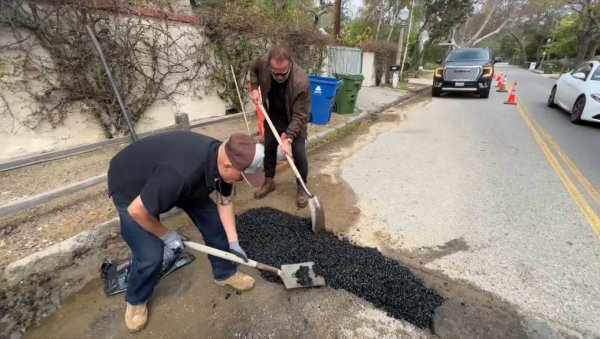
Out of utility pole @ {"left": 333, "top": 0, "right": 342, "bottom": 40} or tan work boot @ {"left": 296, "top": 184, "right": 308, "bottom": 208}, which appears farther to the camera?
utility pole @ {"left": 333, "top": 0, "right": 342, "bottom": 40}

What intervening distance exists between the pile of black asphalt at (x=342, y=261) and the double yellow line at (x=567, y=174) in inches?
87.5

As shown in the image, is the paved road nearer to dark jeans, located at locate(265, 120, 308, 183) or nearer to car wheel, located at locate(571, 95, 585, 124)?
car wheel, located at locate(571, 95, 585, 124)

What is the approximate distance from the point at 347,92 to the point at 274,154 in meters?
4.42

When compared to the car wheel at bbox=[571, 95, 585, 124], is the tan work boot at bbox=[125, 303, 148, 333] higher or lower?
lower

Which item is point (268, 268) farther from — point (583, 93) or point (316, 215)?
point (583, 93)

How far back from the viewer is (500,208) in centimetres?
361

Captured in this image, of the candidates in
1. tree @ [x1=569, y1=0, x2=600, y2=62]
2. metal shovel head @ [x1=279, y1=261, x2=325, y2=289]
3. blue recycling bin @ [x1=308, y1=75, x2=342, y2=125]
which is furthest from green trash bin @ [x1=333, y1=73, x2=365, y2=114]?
tree @ [x1=569, y1=0, x2=600, y2=62]

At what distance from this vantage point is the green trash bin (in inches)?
297

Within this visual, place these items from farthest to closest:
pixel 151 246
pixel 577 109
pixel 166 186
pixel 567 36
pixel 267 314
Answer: pixel 567 36, pixel 577 109, pixel 267 314, pixel 151 246, pixel 166 186

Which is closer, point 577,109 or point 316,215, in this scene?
point 316,215

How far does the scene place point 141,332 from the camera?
6.96ft

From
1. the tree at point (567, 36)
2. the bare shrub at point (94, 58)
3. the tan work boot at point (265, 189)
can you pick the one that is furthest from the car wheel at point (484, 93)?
the tree at point (567, 36)

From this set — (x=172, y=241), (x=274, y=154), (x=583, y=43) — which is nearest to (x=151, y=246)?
(x=172, y=241)

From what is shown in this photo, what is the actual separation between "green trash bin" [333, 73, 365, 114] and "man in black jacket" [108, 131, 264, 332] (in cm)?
603
